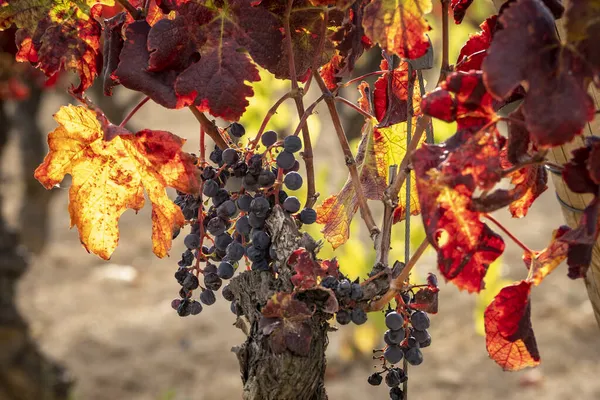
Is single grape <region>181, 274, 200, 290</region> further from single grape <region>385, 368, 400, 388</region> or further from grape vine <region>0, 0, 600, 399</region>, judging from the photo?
single grape <region>385, 368, 400, 388</region>

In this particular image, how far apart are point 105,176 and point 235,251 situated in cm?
20

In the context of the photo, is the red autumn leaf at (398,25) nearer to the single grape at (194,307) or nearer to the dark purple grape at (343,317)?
the dark purple grape at (343,317)

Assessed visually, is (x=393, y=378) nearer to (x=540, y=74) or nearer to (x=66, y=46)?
(x=540, y=74)

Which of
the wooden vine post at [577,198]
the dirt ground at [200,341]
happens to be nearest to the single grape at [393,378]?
the wooden vine post at [577,198]

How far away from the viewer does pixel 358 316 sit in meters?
0.93

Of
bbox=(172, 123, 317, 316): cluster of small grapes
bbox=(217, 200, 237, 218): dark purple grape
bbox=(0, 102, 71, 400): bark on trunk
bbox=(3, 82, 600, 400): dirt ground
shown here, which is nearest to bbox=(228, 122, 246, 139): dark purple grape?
bbox=(172, 123, 317, 316): cluster of small grapes

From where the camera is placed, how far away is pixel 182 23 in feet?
2.92

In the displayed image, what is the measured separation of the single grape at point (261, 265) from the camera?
97cm

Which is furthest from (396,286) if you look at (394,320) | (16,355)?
(16,355)

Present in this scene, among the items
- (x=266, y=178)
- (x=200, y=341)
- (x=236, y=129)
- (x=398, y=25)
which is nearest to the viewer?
(x=398, y=25)

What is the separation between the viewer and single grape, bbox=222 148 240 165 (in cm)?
92

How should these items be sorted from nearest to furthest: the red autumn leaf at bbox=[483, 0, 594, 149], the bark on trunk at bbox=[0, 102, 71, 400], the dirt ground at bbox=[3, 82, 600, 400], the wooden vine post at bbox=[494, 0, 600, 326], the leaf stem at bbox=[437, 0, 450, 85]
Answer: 1. the red autumn leaf at bbox=[483, 0, 594, 149]
2. the leaf stem at bbox=[437, 0, 450, 85]
3. the wooden vine post at bbox=[494, 0, 600, 326]
4. the bark on trunk at bbox=[0, 102, 71, 400]
5. the dirt ground at bbox=[3, 82, 600, 400]

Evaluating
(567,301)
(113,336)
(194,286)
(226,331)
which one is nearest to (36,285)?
(113,336)

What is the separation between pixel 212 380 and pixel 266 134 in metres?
3.78
